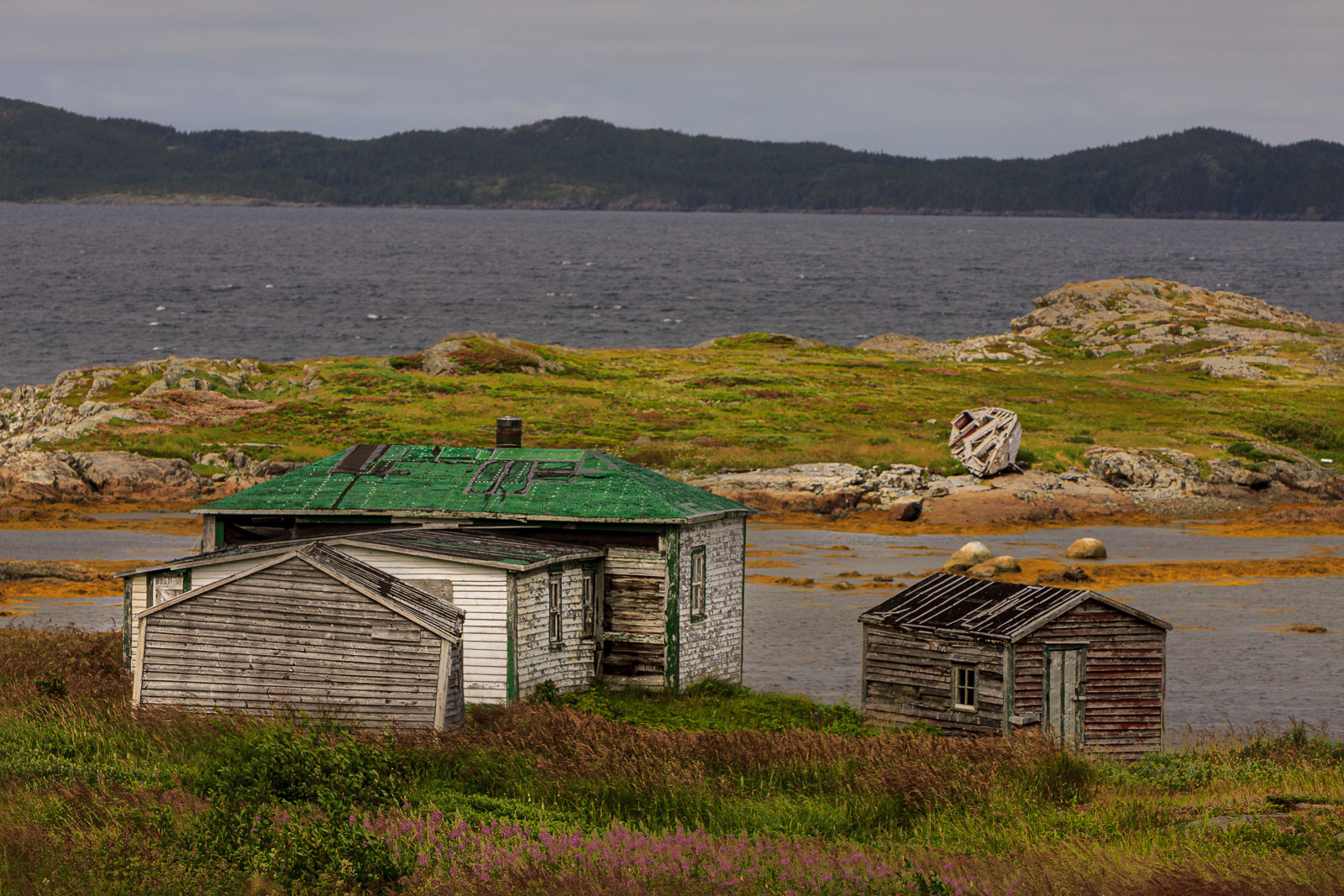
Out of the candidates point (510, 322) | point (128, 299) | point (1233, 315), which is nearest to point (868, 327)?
point (510, 322)

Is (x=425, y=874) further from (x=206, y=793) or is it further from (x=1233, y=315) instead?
(x=1233, y=315)

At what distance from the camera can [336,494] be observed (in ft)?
89.9

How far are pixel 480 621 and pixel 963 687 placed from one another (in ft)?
25.7

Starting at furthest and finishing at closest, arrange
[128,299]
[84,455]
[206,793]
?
[128,299] < [84,455] < [206,793]

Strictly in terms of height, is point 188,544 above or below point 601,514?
below

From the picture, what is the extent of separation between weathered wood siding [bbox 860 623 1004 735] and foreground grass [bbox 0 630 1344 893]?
9.20ft

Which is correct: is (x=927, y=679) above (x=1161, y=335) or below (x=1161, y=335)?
below

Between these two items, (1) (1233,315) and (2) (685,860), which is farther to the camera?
(1) (1233,315)

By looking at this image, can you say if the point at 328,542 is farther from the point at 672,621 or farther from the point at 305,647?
the point at 672,621

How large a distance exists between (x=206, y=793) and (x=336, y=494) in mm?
12375

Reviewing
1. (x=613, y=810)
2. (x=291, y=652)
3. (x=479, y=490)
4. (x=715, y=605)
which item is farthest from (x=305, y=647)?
(x=715, y=605)

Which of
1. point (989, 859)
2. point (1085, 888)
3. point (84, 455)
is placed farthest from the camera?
point (84, 455)

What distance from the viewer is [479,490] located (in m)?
27.4

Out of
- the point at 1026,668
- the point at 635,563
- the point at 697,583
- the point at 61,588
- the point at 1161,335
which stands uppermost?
the point at 1161,335
